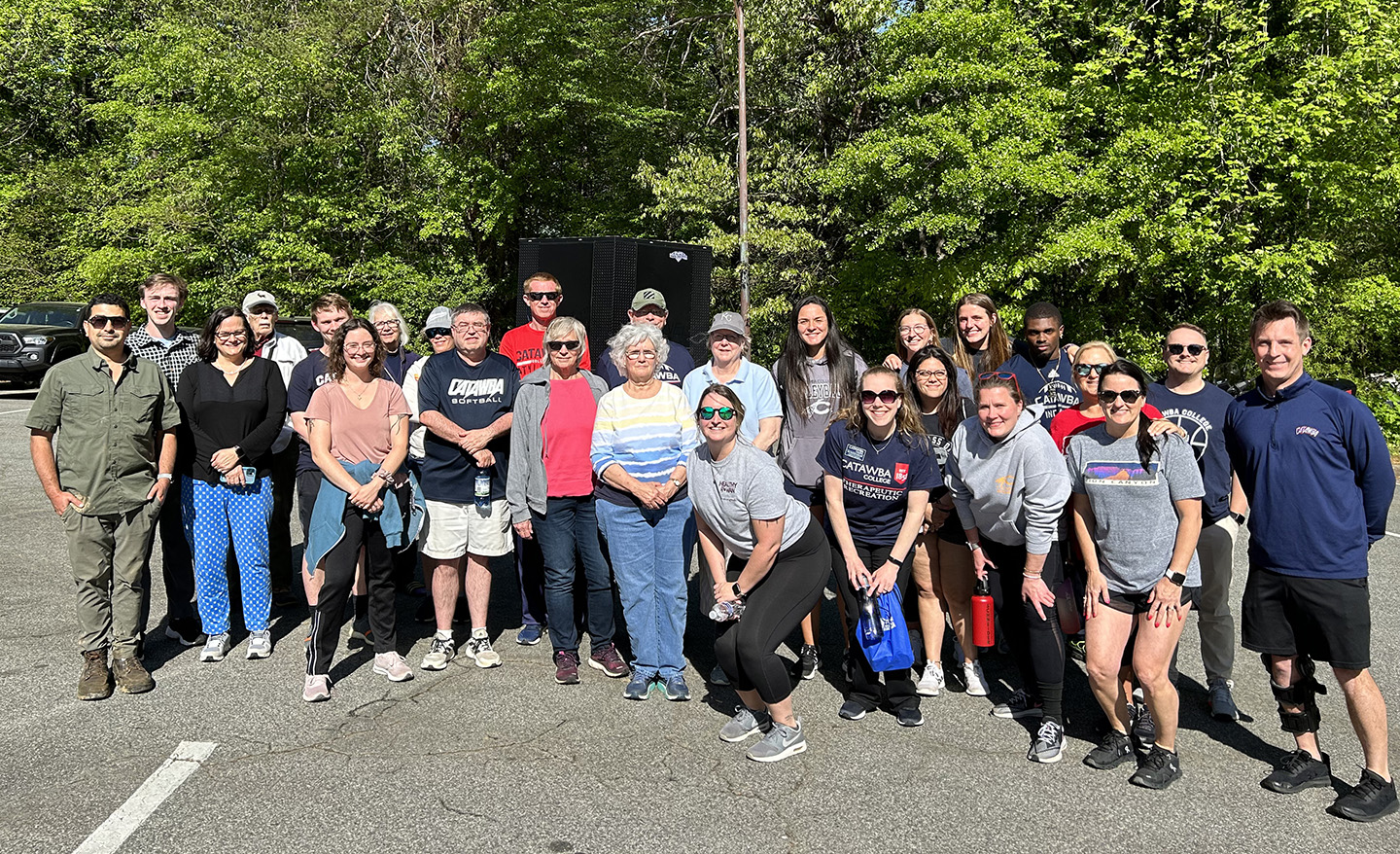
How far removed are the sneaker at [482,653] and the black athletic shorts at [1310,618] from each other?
3.55 meters

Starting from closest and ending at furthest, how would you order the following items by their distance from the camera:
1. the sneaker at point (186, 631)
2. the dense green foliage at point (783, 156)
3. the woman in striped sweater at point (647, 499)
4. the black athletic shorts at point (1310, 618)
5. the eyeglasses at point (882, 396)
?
the black athletic shorts at point (1310, 618), the eyeglasses at point (882, 396), the woman in striped sweater at point (647, 499), the sneaker at point (186, 631), the dense green foliage at point (783, 156)

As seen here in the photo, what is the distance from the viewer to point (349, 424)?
5.00 meters

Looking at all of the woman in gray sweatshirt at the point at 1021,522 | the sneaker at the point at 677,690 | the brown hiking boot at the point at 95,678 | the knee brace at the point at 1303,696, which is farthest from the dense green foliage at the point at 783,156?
the brown hiking boot at the point at 95,678

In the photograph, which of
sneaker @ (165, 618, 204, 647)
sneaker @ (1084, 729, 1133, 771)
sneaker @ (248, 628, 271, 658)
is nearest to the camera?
sneaker @ (1084, 729, 1133, 771)

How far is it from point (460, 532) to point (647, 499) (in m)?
1.20

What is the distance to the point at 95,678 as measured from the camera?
471cm

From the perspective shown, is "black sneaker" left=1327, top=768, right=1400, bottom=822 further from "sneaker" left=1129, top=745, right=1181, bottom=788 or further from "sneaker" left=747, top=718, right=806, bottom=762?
"sneaker" left=747, top=718, right=806, bottom=762

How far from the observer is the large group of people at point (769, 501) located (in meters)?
3.85

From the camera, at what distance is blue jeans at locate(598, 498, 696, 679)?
4.86 m

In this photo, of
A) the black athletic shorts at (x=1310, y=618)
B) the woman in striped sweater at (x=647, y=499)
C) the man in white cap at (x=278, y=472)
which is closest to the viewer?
the black athletic shorts at (x=1310, y=618)

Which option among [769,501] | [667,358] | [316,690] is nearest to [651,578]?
[769,501]

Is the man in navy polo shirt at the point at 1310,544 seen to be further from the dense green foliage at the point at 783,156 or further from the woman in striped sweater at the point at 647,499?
the dense green foliage at the point at 783,156

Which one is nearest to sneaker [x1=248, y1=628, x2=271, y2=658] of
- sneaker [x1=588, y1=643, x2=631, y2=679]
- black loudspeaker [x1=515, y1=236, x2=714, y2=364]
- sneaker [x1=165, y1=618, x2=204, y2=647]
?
sneaker [x1=165, y1=618, x2=204, y2=647]

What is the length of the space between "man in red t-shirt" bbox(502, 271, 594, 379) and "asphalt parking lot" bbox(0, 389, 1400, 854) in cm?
206
